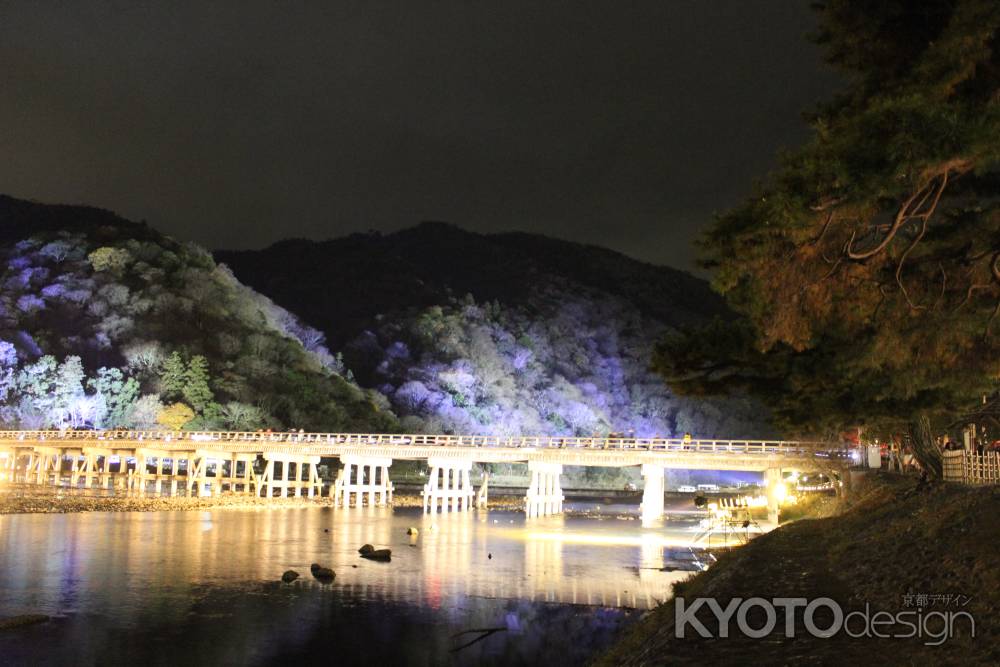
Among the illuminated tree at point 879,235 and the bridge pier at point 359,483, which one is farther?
the bridge pier at point 359,483

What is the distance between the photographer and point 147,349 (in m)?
59.4

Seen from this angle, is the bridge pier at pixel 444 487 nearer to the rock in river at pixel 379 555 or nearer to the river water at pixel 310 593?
the river water at pixel 310 593

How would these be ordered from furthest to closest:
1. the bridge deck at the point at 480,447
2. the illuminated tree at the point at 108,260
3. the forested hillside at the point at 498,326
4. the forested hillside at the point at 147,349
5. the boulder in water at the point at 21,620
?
1. the forested hillside at the point at 498,326
2. the illuminated tree at the point at 108,260
3. the forested hillside at the point at 147,349
4. the bridge deck at the point at 480,447
5. the boulder in water at the point at 21,620

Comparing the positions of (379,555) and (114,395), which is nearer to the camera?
(379,555)

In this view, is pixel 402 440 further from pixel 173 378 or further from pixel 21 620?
pixel 21 620

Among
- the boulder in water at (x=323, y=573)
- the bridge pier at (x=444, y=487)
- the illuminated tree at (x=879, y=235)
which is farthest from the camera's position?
the bridge pier at (x=444, y=487)

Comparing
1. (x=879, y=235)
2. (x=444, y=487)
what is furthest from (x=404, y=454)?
(x=879, y=235)

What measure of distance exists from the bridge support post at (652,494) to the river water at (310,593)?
373 centimetres

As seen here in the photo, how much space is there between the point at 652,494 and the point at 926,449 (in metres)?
20.4

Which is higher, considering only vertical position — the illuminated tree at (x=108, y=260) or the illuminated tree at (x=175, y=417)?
the illuminated tree at (x=108, y=260)

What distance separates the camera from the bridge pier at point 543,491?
40.9 metres

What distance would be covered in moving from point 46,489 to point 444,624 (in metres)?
37.8

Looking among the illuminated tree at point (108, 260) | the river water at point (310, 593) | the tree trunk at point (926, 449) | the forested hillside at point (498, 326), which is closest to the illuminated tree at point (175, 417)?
the forested hillside at point (498, 326)

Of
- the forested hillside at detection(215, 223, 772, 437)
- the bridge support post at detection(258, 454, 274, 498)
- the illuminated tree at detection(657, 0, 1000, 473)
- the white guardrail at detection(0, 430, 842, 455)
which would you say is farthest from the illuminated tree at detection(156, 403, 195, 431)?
the illuminated tree at detection(657, 0, 1000, 473)
